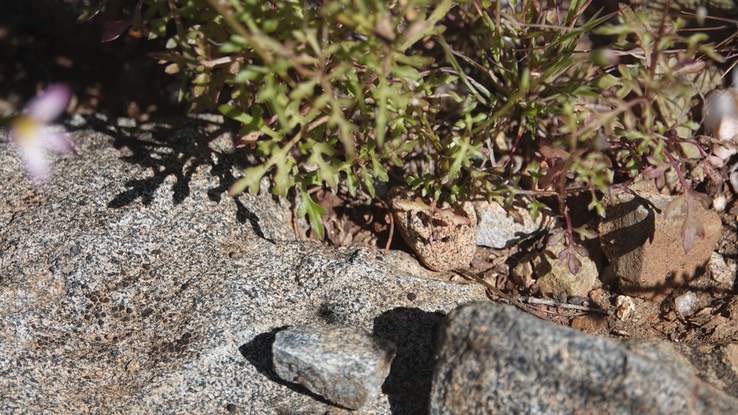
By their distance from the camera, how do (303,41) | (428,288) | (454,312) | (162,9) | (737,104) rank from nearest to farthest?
(303,41)
(454,312)
(162,9)
(428,288)
(737,104)

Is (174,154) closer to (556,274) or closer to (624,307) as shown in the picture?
(556,274)

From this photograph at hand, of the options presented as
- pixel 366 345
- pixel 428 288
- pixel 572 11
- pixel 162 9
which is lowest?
pixel 428 288

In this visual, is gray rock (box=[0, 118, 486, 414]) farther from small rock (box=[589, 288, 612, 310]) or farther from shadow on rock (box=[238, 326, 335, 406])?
small rock (box=[589, 288, 612, 310])

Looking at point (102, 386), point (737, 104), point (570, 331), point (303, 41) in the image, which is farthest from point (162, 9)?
point (737, 104)

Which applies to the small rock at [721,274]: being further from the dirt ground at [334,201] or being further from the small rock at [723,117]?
the small rock at [723,117]

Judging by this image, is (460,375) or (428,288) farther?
(428,288)

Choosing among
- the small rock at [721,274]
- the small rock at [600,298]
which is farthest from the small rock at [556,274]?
the small rock at [721,274]

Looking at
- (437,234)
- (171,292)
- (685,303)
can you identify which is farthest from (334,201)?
(685,303)

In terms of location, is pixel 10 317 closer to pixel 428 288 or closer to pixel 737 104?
pixel 428 288
